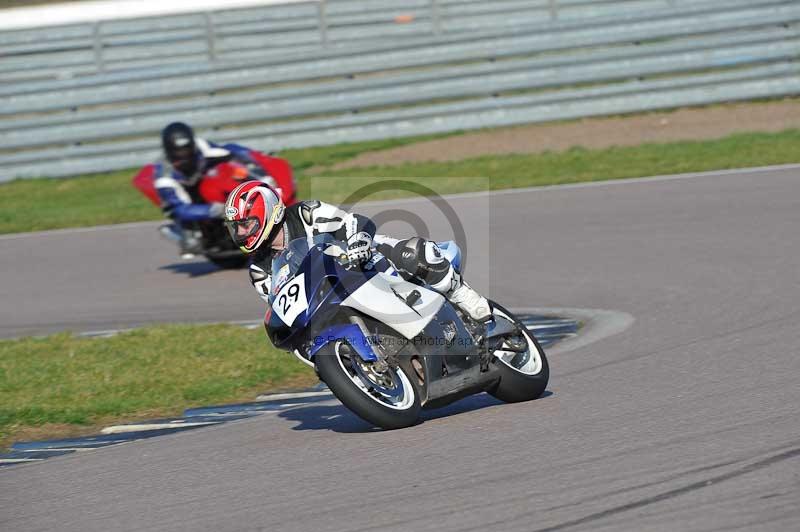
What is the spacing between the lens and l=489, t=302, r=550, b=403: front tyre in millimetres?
6438

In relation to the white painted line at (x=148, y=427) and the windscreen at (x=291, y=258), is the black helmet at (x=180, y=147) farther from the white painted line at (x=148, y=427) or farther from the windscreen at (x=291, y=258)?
the windscreen at (x=291, y=258)

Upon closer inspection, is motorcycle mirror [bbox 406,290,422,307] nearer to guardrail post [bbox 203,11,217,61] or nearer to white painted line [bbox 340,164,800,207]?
white painted line [bbox 340,164,800,207]

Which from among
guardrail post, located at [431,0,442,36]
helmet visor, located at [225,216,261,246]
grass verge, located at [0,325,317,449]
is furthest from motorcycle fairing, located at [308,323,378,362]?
guardrail post, located at [431,0,442,36]

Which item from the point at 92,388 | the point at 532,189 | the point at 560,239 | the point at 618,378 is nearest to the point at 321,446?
the point at 618,378

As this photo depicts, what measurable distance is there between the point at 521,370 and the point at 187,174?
672cm

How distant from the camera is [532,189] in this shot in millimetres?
14523

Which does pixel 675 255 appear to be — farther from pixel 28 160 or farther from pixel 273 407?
pixel 28 160

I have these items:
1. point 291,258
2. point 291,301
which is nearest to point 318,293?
point 291,301

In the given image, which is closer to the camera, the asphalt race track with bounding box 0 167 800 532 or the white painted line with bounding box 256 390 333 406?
the asphalt race track with bounding box 0 167 800 532

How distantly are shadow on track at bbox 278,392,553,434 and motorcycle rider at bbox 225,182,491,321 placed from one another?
0.54 m

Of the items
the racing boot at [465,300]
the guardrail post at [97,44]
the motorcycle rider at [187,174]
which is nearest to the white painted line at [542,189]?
the motorcycle rider at [187,174]

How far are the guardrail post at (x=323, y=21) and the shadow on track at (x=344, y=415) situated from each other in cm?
1613

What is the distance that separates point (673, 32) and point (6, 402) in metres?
12.7

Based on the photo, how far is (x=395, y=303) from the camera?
19.8 ft
